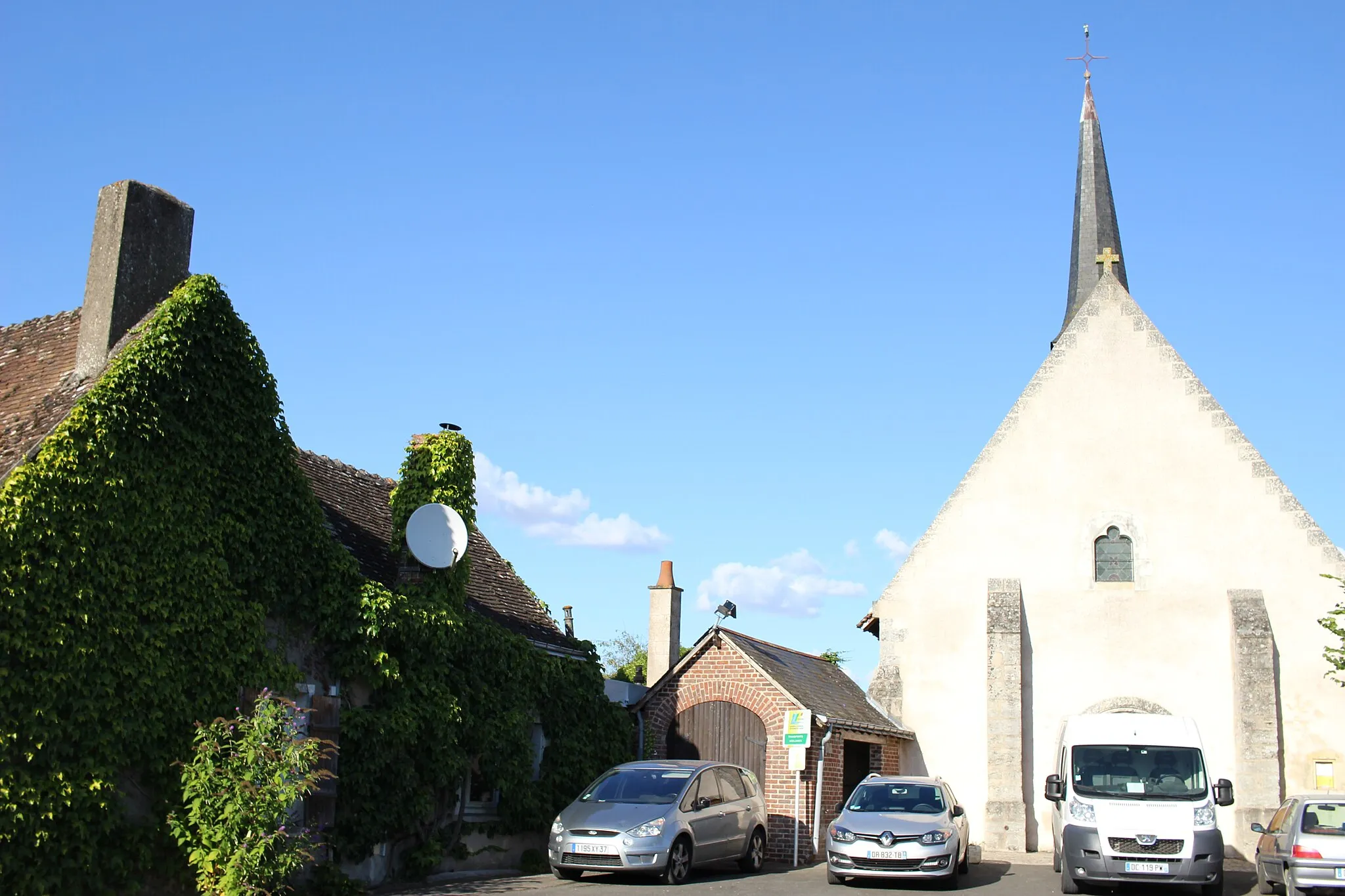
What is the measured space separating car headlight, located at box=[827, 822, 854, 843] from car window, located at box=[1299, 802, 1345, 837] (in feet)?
17.3

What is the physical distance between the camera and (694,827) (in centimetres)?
1584

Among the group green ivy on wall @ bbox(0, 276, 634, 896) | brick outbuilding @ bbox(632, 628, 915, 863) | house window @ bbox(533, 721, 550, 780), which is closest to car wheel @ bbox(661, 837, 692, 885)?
green ivy on wall @ bbox(0, 276, 634, 896)

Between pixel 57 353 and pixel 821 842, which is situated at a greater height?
pixel 57 353

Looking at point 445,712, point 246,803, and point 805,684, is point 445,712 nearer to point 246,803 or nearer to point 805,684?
point 246,803

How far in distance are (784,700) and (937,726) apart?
4666mm

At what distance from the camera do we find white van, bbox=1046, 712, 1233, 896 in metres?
14.4

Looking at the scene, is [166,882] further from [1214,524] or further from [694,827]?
[1214,524]

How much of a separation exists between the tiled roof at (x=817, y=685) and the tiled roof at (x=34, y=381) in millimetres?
11232

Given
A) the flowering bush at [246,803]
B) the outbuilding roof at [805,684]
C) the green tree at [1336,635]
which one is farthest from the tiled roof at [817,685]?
the flowering bush at [246,803]

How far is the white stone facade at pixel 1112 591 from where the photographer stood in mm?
22203

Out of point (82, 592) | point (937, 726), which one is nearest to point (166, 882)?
point (82, 592)

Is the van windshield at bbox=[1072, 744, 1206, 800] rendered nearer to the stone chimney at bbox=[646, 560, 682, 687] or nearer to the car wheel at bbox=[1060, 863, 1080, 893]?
the car wheel at bbox=[1060, 863, 1080, 893]

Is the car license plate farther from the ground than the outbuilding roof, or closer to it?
closer to it

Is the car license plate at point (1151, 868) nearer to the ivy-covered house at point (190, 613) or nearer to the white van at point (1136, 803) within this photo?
the white van at point (1136, 803)
